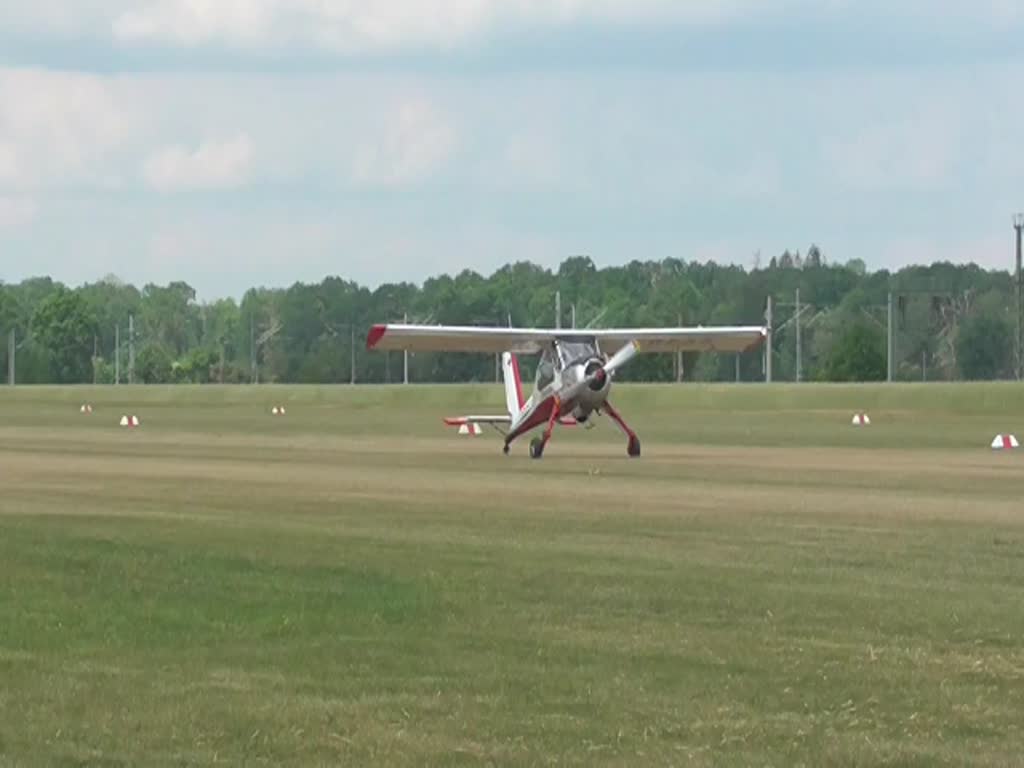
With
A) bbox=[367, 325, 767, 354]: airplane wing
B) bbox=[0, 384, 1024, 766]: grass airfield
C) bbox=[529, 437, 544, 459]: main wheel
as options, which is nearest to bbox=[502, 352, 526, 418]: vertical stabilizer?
bbox=[367, 325, 767, 354]: airplane wing

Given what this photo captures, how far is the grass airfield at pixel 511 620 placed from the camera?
9344 mm

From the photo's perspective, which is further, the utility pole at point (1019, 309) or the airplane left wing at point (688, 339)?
the utility pole at point (1019, 309)

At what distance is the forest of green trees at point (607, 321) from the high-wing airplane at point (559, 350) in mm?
73918

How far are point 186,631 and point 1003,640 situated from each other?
4648 mm

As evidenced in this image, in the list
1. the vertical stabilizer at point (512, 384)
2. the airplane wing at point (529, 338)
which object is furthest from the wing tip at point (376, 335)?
the vertical stabilizer at point (512, 384)

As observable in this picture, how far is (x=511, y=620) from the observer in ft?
41.9

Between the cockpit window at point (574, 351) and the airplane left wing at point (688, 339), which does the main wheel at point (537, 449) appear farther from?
the airplane left wing at point (688, 339)

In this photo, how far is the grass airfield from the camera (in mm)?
9344

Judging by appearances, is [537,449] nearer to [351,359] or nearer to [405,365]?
[405,365]

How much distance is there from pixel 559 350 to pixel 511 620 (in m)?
26.8

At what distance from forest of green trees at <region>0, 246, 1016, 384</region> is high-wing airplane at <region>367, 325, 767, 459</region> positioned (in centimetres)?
7392

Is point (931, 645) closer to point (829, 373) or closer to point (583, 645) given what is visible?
point (583, 645)

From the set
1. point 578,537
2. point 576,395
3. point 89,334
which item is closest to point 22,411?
point 576,395

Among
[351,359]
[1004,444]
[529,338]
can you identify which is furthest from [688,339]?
[351,359]
